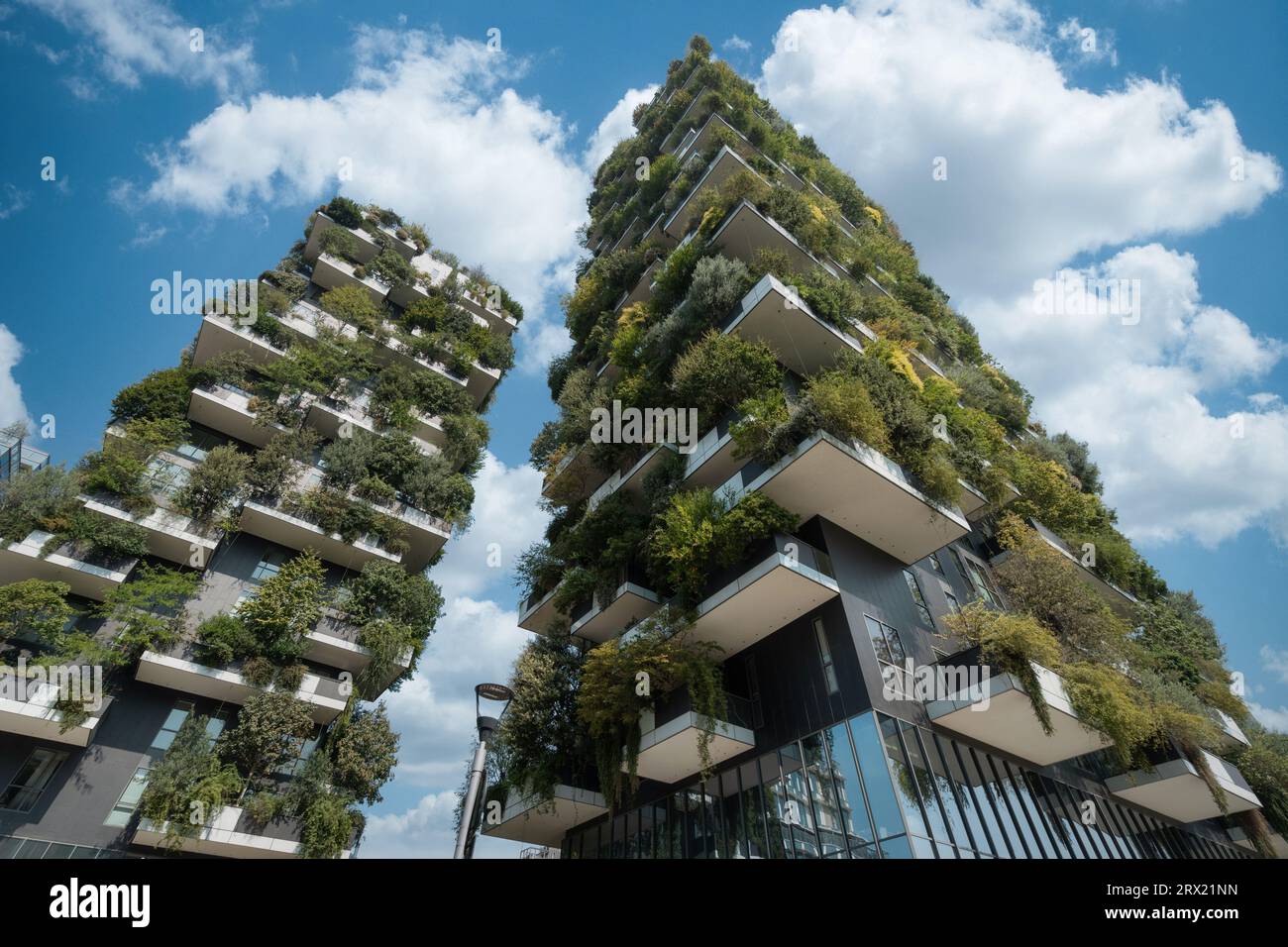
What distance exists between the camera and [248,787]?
18.5 m

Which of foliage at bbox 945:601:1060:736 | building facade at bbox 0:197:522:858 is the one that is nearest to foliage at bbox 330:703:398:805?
building facade at bbox 0:197:522:858

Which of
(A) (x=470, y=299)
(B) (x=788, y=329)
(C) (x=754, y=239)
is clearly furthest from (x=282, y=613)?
(A) (x=470, y=299)

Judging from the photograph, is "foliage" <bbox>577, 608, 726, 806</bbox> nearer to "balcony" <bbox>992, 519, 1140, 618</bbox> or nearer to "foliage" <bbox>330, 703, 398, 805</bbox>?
"foliage" <bbox>330, 703, 398, 805</bbox>

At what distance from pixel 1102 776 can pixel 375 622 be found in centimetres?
2373

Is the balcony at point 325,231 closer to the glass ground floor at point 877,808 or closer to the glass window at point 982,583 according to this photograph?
the glass ground floor at point 877,808

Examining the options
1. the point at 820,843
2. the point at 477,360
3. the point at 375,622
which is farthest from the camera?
the point at 477,360

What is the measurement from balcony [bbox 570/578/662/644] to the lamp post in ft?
25.5

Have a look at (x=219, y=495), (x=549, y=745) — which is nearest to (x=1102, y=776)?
(x=549, y=745)

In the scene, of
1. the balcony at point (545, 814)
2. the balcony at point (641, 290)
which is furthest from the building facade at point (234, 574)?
the balcony at point (641, 290)

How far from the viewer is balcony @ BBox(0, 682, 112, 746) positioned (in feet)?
54.6

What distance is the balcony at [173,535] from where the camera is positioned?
2117 centimetres

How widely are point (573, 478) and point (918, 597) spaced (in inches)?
507

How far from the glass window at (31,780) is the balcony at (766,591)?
1867cm
